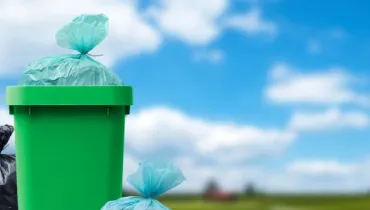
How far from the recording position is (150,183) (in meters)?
3.62

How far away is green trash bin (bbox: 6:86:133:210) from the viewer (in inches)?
156

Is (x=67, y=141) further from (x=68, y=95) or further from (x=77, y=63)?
(x=77, y=63)

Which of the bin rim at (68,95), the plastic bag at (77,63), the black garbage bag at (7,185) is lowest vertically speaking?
the black garbage bag at (7,185)

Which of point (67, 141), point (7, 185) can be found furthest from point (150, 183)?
point (7, 185)

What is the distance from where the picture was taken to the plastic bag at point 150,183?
3613mm

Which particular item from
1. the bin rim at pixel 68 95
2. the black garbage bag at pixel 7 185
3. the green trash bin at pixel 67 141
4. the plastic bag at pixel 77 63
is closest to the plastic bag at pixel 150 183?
the green trash bin at pixel 67 141

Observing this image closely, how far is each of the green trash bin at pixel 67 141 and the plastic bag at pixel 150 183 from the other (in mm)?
392

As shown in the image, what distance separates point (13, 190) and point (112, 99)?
0.94 meters

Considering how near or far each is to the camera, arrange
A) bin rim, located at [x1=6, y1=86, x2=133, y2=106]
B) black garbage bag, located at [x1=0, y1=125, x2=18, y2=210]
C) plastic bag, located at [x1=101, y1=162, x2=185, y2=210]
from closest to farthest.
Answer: plastic bag, located at [x1=101, y1=162, x2=185, y2=210] < bin rim, located at [x1=6, y1=86, x2=133, y2=106] < black garbage bag, located at [x1=0, y1=125, x2=18, y2=210]

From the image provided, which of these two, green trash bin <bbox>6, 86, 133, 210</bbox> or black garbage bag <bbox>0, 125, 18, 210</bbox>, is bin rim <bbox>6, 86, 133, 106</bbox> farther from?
black garbage bag <bbox>0, 125, 18, 210</bbox>

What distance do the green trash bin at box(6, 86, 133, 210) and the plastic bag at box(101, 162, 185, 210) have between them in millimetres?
392

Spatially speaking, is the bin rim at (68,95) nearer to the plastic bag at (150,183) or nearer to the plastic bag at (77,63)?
the plastic bag at (77,63)

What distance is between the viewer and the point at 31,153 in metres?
4.02

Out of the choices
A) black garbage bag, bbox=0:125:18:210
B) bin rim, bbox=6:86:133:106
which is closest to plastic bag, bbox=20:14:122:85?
bin rim, bbox=6:86:133:106
